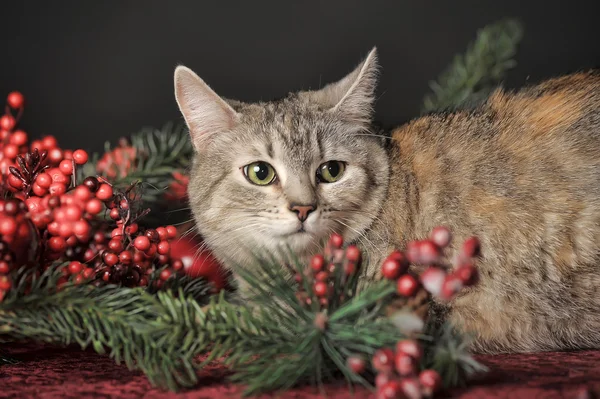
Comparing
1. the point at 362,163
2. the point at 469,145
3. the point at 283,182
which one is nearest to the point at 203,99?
the point at 283,182

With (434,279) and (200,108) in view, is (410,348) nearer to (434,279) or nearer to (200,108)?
(434,279)

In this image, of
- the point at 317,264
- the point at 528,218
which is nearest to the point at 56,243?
the point at 317,264

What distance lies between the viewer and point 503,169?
4.05 feet

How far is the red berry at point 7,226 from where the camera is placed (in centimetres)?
87

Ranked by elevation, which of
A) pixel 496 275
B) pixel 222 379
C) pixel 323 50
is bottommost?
pixel 222 379

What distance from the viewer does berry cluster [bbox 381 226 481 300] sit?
2.68 ft

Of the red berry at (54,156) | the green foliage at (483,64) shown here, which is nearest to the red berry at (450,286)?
the red berry at (54,156)

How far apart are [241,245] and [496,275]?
1.66 ft

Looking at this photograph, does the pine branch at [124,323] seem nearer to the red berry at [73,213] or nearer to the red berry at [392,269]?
the red berry at [73,213]

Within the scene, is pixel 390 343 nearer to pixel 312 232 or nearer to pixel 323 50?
pixel 312 232

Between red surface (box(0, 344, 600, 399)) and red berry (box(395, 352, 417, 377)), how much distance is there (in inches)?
3.6

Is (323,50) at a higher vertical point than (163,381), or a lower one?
higher

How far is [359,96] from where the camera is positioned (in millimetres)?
1458

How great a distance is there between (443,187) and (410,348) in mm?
530
